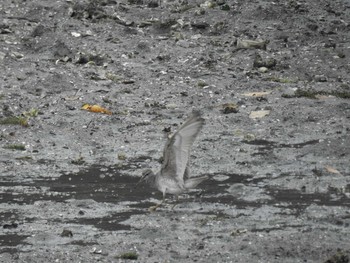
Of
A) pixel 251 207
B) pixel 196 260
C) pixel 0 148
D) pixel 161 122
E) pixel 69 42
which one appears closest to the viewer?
pixel 196 260

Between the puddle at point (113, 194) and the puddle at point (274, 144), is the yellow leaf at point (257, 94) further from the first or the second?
the puddle at point (113, 194)

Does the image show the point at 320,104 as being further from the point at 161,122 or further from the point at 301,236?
the point at 301,236

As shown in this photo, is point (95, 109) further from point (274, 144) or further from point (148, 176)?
point (148, 176)

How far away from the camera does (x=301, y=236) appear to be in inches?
320

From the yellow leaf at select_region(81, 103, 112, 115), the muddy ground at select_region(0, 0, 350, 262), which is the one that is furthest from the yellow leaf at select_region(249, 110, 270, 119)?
the yellow leaf at select_region(81, 103, 112, 115)

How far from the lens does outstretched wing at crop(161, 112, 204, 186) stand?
865 cm

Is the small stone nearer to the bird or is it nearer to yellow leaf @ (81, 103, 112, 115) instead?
yellow leaf @ (81, 103, 112, 115)

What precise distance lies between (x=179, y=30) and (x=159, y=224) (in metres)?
8.18

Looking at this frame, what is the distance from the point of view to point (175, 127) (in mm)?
12391

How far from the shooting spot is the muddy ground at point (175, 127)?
8.43 meters

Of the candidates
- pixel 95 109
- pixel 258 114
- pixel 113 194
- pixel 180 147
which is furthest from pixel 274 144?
pixel 180 147

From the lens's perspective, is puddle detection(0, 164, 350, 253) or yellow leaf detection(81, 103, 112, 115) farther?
yellow leaf detection(81, 103, 112, 115)

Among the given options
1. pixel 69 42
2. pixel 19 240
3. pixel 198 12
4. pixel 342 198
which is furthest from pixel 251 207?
pixel 198 12

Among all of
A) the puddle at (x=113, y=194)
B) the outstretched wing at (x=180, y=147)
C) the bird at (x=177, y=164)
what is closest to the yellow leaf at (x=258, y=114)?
the puddle at (x=113, y=194)
